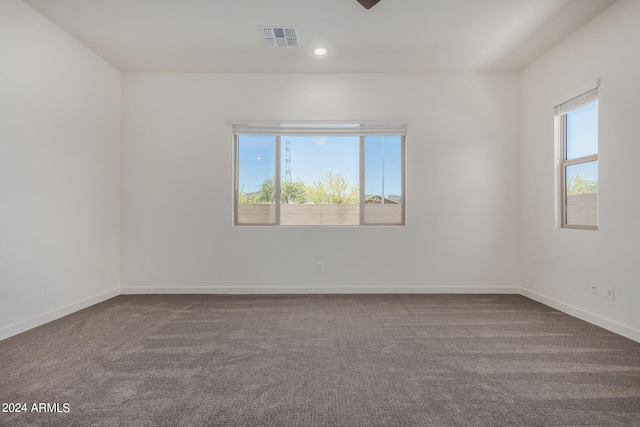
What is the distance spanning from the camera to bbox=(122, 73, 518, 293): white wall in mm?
4566

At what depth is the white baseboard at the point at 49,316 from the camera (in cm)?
293

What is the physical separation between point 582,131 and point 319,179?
290 cm

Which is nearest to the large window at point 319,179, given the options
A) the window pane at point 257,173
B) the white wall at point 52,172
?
the window pane at point 257,173

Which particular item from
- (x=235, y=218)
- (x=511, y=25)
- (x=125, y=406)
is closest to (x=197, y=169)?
(x=235, y=218)

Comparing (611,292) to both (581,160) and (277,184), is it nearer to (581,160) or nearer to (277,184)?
(581,160)

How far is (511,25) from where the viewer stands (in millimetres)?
3416

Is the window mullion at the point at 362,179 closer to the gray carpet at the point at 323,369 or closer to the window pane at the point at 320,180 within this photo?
the window pane at the point at 320,180

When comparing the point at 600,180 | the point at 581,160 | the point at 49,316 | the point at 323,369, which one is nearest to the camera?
the point at 323,369

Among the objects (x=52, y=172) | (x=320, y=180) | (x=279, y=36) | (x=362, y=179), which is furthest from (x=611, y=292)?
(x=52, y=172)

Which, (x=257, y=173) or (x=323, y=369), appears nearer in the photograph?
(x=323, y=369)

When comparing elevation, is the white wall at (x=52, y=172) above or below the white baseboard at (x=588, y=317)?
above

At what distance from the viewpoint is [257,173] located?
4.75 metres

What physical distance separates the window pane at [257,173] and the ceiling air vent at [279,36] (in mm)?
1244

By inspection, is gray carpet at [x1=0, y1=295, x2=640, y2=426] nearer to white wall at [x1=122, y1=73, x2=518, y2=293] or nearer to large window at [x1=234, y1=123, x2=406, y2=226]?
white wall at [x1=122, y1=73, x2=518, y2=293]
